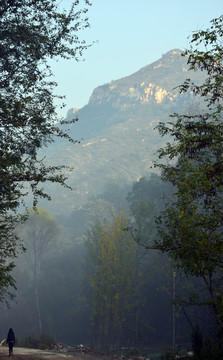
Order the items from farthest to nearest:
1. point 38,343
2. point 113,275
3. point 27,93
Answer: point 113,275 → point 38,343 → point 27,93

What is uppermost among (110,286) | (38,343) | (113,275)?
(113,275)

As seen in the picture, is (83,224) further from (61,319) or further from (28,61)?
(28,61)

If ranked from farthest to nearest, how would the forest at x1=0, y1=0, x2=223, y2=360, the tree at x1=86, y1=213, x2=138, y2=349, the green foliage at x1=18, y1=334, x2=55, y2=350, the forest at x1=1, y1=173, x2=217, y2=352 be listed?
the forest at x1=1, y1=173, x2=217, y2=352, the tree at x1=86, y1=213, x2=138, y2=349, the green foliage at x1=18, y1=334, x2=55, y2=350, the forest at x1=0, y1=0, x2=223, y2=360

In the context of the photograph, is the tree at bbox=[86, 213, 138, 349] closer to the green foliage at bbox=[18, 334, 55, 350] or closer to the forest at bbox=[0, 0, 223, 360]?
the forest at bbox=[0, 0, 223, 360]

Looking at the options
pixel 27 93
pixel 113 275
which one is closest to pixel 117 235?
pixel 113 275

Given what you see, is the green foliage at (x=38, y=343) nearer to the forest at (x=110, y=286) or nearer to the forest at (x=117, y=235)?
the forest at (x=117, y=235)

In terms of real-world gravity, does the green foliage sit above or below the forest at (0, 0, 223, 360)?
below

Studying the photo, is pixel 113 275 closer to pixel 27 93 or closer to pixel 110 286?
pixel 110 286

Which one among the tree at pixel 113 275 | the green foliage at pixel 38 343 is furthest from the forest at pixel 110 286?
the green foliage at pixel 38 343

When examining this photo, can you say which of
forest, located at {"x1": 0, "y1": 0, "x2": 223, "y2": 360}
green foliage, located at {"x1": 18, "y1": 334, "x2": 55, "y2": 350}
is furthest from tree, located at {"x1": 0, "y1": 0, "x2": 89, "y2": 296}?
green foliage, located at {"x1": 18, "y1": 334, "x2": 55, "y2": 350}

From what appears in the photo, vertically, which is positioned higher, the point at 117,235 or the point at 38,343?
the point at 117,235

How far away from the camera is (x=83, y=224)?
105 metres

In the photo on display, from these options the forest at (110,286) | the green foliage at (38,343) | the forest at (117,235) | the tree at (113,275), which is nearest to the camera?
the forest at (117,235)

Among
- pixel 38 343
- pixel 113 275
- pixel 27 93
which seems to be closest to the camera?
pixel 27 93
